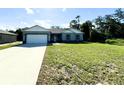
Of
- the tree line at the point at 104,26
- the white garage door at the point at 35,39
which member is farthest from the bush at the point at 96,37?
the white garage door at the point at 35,39

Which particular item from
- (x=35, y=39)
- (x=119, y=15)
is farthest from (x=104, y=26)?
(x=35, y=39)

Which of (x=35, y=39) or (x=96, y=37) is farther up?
(x=96, y=37)

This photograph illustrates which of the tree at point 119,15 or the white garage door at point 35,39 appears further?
the tree at point 119,15

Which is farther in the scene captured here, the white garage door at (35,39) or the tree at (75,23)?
the tree at (75,23)

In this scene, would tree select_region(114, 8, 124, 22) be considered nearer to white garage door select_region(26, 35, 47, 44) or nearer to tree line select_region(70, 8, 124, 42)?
tree line select_region(70, 8, 124, 42)

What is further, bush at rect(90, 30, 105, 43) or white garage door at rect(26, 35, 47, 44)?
bush at rect(90, 30, 105, 43)

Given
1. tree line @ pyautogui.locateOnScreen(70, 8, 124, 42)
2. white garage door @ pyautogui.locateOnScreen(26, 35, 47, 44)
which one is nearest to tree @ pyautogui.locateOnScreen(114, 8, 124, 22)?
tree line @ pyautogui.locateOnScreen(70, 8, 124, 42)

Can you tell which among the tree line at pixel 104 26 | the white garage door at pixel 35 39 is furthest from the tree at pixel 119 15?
the white garage door at pixel 35 39

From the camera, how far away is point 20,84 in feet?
24.2

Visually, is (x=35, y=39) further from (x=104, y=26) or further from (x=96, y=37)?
(x=104, y=26)

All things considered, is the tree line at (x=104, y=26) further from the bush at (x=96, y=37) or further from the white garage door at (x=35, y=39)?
the white garage door at (x=35, y=39)

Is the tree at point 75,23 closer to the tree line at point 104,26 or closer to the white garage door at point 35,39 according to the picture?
the tree line at point 104,26
